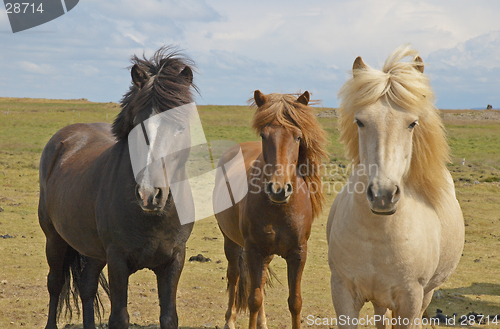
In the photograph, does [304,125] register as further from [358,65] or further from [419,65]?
[419,65]

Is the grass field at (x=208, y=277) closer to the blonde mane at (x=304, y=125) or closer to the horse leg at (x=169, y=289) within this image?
the horse leg at (x=169, y=289)

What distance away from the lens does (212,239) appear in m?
8.98

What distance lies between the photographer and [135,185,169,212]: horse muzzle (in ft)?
9.52

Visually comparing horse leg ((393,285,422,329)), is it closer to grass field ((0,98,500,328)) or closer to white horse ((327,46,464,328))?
white horse ((327,46,464,328))

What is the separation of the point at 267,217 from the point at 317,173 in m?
0.74

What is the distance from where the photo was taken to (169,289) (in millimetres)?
3414

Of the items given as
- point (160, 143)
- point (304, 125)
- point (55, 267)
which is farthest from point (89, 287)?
point (304, 125)

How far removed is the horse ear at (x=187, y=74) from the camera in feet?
11.2

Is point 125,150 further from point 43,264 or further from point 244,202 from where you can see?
point 43,264

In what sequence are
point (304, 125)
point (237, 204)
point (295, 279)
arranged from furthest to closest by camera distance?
point (237, 204) → point (295, 279) → point (304, 125)

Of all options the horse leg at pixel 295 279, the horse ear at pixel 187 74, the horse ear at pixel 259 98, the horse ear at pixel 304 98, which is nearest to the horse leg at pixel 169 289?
the horse leg at pixel 295 279

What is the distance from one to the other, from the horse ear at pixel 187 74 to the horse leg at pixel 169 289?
4.43 feet

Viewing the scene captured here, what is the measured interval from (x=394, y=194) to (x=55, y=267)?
12.2ft

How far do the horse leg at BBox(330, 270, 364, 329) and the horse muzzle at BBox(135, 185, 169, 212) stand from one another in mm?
1308
